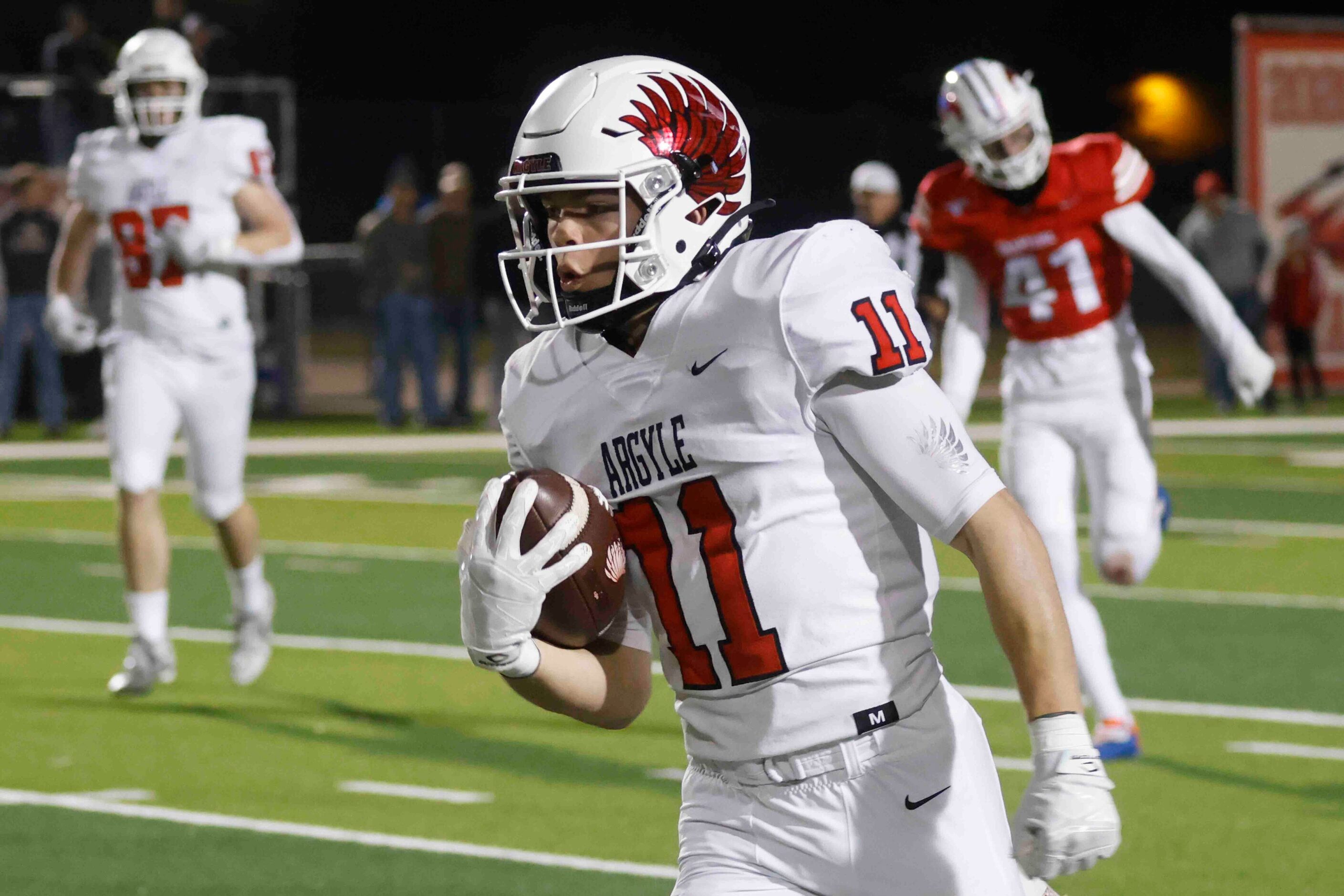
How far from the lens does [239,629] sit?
7.06m

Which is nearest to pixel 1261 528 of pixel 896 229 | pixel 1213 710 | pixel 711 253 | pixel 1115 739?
pixel 896 229

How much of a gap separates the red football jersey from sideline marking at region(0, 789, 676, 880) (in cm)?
212

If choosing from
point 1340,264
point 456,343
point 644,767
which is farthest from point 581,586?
point 1340,264

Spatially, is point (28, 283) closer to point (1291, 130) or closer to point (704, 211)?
point (1291, 130)

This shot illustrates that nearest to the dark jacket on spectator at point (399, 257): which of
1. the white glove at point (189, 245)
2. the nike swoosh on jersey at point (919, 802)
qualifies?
the white glove at point (189, 245)

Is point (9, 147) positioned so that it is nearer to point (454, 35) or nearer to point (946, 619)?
point (946, 619)

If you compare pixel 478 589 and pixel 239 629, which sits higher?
pixel 478 589

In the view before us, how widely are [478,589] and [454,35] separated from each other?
3786 cm

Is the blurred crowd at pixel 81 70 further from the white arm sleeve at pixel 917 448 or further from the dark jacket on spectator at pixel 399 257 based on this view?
the white arm sleeve at pixel 917 448

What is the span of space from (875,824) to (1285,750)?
11.4 ft

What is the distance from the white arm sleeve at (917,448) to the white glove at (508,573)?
1.29ft

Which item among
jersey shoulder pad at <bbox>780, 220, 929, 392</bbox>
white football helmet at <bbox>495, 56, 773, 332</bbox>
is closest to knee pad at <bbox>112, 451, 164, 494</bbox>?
white football helmet at <bbox>495, 56, 773, 332</bbox>

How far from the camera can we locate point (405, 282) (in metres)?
15.8

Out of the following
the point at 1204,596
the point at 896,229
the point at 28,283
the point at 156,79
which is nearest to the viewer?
the point at 156,79
